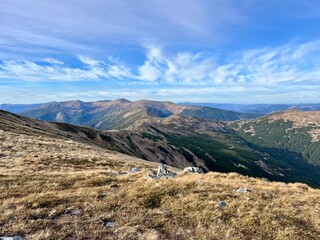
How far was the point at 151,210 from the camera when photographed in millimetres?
14672

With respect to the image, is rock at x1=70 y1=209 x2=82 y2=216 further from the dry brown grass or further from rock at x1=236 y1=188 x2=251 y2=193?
rock at x1=236 y1=188 x2=251 y2=193

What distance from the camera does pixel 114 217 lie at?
44.1 ft

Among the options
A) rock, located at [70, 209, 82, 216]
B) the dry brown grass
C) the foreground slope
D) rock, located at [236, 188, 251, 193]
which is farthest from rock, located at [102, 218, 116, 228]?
rock, located at [236, 188, 251, 193]

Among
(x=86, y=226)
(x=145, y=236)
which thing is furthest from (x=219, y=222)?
(x=86, y=226)

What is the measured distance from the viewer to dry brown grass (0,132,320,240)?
11.9 m

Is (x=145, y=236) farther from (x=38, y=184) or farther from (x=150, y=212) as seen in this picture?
(x=38, y=184)

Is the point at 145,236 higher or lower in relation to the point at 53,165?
higher

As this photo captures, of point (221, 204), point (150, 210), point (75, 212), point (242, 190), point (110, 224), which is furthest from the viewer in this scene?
point (242, 190)

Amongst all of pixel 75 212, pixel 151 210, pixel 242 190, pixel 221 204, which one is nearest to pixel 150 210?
pixel 151 210

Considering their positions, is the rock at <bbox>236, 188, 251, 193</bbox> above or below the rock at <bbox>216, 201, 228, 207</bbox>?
below

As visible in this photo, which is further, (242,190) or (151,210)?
(242,190)

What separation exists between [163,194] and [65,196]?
6087 mm

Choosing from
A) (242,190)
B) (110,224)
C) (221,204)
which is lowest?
(242,190)

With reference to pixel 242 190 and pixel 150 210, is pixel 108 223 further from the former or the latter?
pixel 242 190
